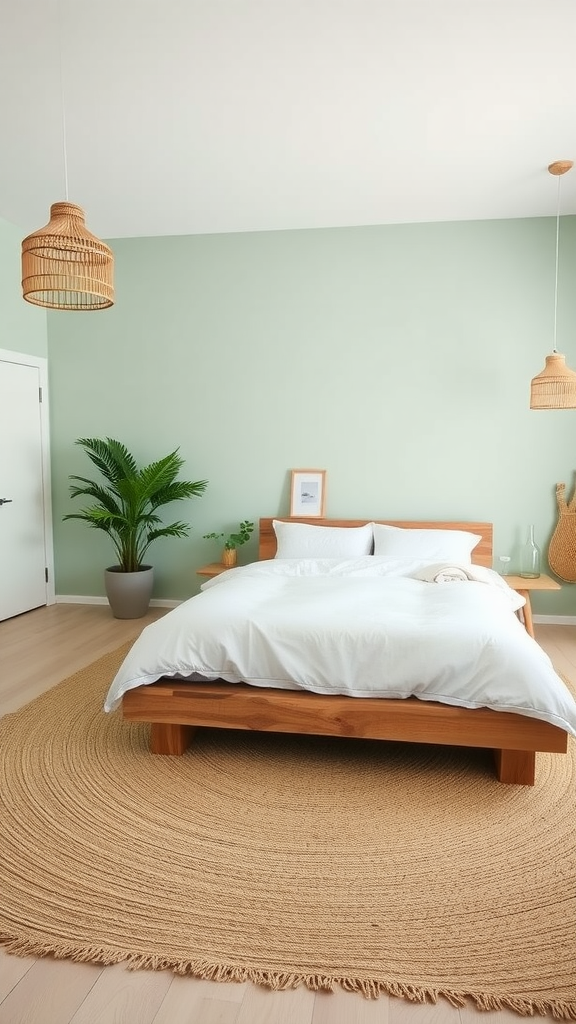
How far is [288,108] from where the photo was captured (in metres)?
3.30

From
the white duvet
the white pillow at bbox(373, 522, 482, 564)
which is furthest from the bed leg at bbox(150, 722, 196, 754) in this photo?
the white pillow at bbox(373, 522, 482, 564)

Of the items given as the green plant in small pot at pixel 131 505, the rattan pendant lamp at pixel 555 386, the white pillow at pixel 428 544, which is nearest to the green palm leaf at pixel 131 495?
the green plant in small pot at pixel 131 505

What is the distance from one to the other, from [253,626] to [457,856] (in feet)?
3.45

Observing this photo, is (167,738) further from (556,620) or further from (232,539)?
(556,620)

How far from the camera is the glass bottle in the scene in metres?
4.68

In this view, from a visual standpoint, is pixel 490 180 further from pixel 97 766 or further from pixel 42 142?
pixel 97 766

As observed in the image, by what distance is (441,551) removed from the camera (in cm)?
434

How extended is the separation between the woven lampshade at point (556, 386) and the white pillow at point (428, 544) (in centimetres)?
96

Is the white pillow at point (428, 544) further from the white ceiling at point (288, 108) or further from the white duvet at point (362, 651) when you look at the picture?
the white ceiling at point (288, 108)

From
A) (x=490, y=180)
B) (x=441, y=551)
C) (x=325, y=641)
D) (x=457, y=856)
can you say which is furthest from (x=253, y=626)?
(x=490, y=180)

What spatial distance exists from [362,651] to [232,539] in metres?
2.57

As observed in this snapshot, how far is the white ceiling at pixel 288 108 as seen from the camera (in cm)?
266

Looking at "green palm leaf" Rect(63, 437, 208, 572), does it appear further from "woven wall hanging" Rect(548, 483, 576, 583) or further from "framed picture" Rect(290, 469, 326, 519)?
"woven wall hanging" Rect(548, 483, 576, 583)

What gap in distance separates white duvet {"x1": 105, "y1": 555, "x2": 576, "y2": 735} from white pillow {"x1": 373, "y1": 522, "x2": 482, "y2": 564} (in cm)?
126
